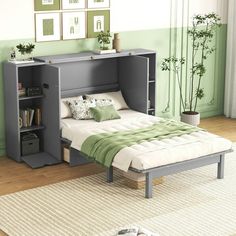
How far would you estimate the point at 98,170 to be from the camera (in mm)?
6379

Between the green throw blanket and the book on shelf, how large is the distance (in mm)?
873

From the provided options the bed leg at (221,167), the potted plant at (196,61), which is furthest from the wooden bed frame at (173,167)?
the potted plant at (196,61)

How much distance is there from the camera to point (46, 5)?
6668 millimetres

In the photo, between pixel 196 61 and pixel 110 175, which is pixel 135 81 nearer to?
pixel 196 61

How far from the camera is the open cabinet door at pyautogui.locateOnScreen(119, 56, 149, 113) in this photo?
279 inches

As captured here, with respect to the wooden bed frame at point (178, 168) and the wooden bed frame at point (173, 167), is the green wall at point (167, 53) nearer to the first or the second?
the wooden bed frame at point (173, 167)

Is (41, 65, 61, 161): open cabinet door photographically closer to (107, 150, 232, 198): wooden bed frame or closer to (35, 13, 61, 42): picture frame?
(35, 13, 61, 42): picture frame

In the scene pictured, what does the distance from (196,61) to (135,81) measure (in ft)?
4.41

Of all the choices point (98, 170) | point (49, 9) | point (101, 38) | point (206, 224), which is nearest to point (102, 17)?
→ point (101, 38)

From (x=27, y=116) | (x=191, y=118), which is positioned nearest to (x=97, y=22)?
(x=27, y=116)

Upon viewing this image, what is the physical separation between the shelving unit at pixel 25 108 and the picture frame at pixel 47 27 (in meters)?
0.36

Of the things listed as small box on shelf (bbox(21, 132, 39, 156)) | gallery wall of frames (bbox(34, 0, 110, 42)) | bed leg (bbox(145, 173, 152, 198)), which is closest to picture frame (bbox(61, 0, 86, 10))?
gallery wall of frames (bbox(34, 0, 110, 42))

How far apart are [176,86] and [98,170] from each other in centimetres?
218

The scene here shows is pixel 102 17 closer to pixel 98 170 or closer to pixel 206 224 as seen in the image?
pixel 98 170
